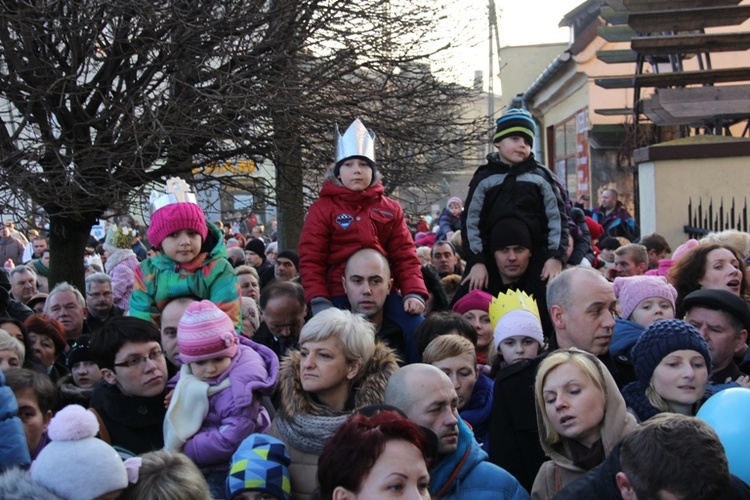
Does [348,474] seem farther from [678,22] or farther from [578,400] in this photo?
[678,22]

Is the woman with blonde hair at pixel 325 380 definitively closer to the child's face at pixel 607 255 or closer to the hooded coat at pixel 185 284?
the hooded coat at pixel 185 284

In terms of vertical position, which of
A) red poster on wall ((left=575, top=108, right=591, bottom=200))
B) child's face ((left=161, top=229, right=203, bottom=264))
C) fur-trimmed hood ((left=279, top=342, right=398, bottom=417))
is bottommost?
fur-trimmed hood ((left=279, top=342, right=398, bottom=417))

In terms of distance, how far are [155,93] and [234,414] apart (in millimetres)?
4012

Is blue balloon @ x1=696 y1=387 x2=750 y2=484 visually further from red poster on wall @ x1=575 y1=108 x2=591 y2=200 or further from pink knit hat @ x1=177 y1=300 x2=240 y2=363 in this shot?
red poster on wall @ x1=575 y1=108 x2=591 y2=200

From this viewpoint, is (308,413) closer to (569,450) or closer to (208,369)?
(208,369)

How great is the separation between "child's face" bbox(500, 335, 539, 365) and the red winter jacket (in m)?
0.74

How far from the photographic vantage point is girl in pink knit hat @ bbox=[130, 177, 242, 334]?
5141 mm

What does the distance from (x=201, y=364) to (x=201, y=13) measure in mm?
3680

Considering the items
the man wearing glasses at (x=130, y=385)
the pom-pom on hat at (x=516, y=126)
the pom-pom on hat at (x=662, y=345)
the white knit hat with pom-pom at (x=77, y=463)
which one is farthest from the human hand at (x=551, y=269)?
the white knit hat with pom-pom at (x=77, y=463)

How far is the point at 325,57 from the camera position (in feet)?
27.9

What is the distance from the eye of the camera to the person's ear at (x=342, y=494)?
3.03 meters

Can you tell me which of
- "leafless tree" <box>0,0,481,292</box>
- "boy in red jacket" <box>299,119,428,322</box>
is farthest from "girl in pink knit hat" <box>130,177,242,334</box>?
"leafless tree" <box>0,0,481,292</box>

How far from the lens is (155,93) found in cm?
743

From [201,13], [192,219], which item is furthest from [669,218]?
[192,219]
